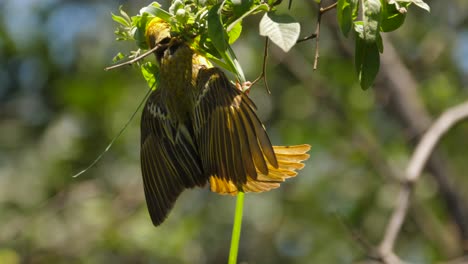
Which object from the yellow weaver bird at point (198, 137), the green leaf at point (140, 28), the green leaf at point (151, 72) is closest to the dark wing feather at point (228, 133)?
the yellow weaver bird at point (198, 137)

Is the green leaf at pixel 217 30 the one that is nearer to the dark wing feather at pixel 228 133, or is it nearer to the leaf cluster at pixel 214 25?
the leaf cluster at pixel 214 25

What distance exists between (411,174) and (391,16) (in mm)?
1895

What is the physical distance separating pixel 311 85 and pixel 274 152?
3808mm

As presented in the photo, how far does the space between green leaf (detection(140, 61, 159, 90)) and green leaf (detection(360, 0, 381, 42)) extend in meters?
0.83

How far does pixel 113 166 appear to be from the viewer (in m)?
6.47

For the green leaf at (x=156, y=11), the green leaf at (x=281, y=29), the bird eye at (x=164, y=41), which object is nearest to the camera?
the green leaf at (x=281, y=29)

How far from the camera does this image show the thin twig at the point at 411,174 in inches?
127

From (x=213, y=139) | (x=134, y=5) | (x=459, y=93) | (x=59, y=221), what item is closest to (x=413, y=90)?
(x=459, y=93)

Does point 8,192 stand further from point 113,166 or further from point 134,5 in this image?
point 134,5

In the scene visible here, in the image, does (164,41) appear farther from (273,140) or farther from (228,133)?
(273,140)

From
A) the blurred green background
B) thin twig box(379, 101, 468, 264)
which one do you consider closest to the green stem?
thin twig box(379, 101, 468, 264)

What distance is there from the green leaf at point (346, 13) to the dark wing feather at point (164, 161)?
0.79m

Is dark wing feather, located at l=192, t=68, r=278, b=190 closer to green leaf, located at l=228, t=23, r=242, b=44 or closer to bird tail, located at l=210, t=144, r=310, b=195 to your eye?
bird tail, located at l=210, t=144, r=310, b=195

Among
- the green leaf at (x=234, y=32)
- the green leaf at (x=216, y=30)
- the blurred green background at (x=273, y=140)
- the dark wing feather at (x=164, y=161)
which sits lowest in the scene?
the blurred green background at (x=273, y=140)
